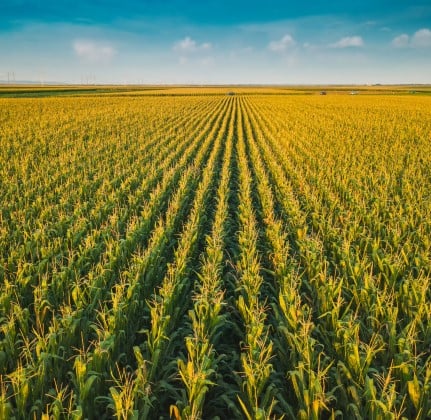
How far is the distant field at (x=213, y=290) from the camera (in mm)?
3402

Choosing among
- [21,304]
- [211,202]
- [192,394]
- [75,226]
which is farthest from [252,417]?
[211,202]

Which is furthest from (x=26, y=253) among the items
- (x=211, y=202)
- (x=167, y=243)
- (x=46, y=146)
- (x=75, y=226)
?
(x=46, y=146)

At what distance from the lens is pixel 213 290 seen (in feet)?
15.3

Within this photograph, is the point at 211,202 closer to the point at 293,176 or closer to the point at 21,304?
the point at 293,176

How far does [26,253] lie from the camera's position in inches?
250

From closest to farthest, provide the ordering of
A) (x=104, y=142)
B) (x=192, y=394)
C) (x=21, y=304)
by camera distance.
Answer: (x=192, y=394) → (x=21, y=304) → (x=104, y=142)

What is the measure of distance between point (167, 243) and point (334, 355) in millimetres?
4066

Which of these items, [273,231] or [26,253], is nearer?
[26,253]

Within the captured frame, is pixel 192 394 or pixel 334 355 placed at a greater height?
pixel 192 394

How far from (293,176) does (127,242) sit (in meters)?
7.33

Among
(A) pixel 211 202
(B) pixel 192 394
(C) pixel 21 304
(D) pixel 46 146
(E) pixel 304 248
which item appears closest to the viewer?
(B) pixel 192 394

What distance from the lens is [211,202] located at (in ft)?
33.7

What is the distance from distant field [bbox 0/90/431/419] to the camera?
340 centimetres

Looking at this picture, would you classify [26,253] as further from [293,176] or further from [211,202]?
[293,176]
